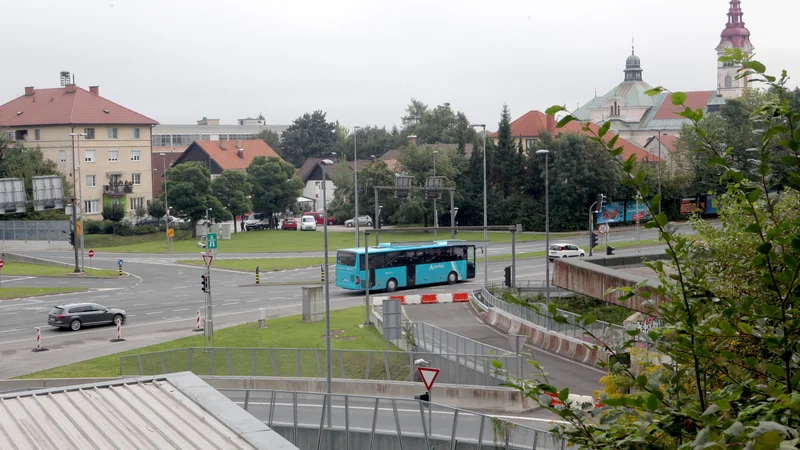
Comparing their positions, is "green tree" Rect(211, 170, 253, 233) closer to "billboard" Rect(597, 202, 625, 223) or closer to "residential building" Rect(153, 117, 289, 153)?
"billboard" Rect(597, 202, 625, 223)

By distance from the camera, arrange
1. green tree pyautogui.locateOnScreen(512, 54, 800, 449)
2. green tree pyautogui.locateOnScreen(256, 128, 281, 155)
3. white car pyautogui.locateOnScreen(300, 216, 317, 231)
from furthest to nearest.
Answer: green tree pyautogui.locateOnScreen(256, 128, 281, 155) → white car pyautogui.locateOnScreen(300, 216, 317, 231) → green tree pyautogui.locateOnScreen(512, 54, 800, 449)

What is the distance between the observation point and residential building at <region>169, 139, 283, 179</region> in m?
104

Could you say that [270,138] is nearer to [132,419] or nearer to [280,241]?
[280,241]

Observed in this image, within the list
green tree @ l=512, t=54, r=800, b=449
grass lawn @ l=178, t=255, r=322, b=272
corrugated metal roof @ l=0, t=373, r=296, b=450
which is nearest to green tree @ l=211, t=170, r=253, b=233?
grass lawn @ l=178, t=255, r=322, b=272

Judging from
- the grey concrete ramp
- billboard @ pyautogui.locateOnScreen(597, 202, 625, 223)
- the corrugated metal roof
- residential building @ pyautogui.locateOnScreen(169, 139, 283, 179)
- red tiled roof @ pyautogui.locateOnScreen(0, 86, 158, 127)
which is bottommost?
the grey concrete ramp

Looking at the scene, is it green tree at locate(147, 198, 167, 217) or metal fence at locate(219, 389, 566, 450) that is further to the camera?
green tree at locate(147, 198, 167, 217)

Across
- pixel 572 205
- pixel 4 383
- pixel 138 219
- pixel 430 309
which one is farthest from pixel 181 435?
pixel 138 219

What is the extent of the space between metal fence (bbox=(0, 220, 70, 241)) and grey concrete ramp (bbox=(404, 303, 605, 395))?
4220cm

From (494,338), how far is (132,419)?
72.0 feet

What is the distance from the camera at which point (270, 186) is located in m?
88.7

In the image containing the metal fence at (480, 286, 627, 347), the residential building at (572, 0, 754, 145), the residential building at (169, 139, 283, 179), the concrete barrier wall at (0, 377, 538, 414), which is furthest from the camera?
the residential building at (572, 0, 754, 145)

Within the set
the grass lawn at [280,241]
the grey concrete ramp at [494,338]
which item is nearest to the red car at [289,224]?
the grass lawn at [280,241]

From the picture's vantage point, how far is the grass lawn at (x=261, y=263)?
56906 millimetres

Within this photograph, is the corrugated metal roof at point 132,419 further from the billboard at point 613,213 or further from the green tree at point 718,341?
the billboard at point 613,213
